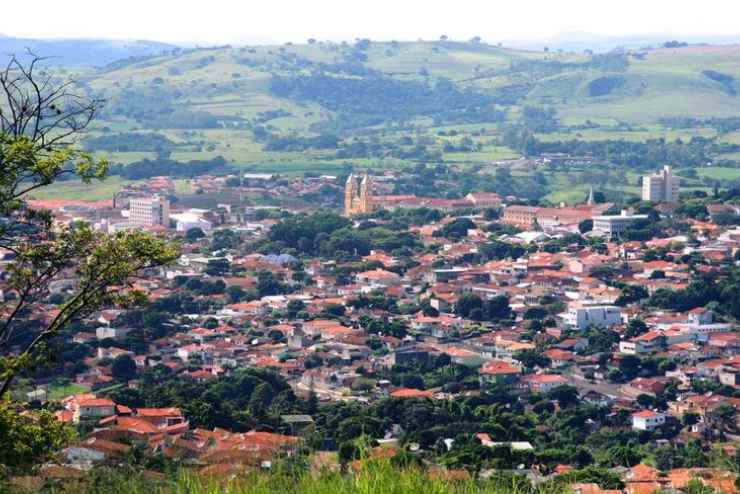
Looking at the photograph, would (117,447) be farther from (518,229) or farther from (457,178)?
(457,178)

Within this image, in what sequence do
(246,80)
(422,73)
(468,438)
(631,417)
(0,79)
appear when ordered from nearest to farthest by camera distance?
(0,79) < (468,438) < (631,417) < (246,80) < (422,73)

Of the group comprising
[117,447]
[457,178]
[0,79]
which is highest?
[0,79]

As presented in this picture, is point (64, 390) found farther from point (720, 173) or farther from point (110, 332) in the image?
point (720, 173)

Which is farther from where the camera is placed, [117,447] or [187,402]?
[187,402]

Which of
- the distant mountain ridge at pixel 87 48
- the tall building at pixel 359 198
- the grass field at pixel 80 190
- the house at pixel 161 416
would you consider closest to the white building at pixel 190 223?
the tall building at pixel 359 198

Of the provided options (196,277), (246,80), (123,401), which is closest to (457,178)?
A: (196,277)

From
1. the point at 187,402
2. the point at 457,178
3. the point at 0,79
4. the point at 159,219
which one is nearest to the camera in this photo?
the point at 0,79
